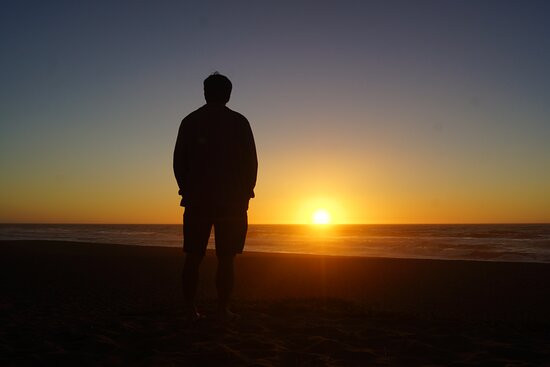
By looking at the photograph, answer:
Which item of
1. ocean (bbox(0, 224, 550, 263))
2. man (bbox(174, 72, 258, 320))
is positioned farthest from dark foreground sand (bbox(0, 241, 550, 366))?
ocean (bbox(0, 224, 550, 263))

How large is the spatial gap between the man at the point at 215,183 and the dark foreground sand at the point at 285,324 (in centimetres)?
55

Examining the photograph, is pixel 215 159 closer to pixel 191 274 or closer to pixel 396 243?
pixel 191 274

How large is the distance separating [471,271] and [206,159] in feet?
31.1

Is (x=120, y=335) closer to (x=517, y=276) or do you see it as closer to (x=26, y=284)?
(x=26, y=284)

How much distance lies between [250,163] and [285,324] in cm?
164

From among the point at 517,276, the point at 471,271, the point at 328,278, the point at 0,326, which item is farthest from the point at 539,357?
the point at 471,271

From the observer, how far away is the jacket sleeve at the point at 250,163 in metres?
4.49

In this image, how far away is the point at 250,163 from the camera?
452 cm

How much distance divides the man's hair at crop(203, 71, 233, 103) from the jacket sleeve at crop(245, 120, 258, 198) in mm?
413

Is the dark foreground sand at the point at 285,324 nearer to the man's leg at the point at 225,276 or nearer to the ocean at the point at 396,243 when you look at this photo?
the man's leg at the point at 225,276

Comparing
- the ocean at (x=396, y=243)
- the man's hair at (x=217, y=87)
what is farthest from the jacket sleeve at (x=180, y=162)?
the ocean at (x=396, y=243)

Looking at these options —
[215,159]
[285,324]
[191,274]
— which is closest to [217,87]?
[215,159]

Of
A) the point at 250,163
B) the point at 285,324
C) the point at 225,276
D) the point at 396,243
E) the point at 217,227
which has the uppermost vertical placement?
the point at 250,163

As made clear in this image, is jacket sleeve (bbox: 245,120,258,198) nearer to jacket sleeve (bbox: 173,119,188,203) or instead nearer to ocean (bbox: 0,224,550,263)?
jacket sleeve (bbox: 173,119,188,203)
